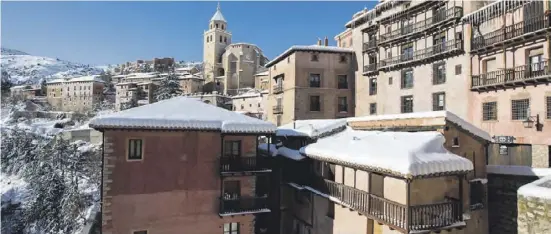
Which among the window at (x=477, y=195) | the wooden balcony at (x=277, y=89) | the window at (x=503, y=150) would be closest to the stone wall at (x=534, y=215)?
the window at (x=477, y=195)

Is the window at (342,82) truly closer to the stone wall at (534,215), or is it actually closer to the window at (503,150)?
the window at (503,150)

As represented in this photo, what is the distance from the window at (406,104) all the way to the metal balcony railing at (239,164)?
58.0 feet

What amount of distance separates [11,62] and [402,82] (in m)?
206

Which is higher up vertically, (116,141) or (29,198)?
(116,141)

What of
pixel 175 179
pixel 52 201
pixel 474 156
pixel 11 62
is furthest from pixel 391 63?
pixel 11 62

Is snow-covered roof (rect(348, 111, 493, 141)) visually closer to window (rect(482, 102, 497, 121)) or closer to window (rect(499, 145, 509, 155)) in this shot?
window (rect(499, 145, 509, 155))

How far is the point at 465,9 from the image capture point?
84.4ft

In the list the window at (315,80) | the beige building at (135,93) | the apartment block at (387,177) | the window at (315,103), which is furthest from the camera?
the beige building at (135,93)

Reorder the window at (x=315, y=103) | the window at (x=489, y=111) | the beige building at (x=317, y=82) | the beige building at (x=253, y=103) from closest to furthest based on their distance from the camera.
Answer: the window at (x=489, y=111) < the beige building at (x=317, y=82) < the window at (x=315, y=103) < the beige building at (x=253, y=103)

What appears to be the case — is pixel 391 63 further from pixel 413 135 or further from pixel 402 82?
pixel 413 135

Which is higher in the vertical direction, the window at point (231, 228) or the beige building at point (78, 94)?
the beige building at point (78, 94)

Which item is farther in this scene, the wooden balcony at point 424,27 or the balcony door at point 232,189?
the wooden balcony at point 424,27

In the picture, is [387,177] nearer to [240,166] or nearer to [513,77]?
[240,166]

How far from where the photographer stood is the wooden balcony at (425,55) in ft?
83.3
